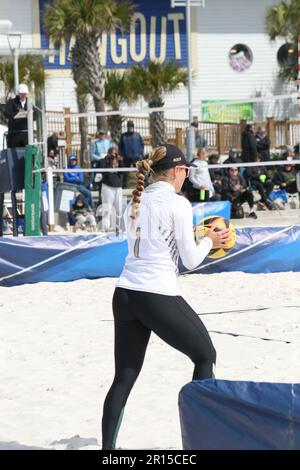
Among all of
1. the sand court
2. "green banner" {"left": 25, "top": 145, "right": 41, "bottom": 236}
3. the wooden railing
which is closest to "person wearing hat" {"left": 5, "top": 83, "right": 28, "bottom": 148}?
"green banner" {"left": 25, "top": 145, "right": 41, "bottom": 236}

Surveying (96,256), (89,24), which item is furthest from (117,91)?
(96,256)

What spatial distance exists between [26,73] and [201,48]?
28.2 ft

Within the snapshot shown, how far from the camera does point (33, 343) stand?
659 centimetres

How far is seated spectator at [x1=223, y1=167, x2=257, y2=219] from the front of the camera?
51.1ft

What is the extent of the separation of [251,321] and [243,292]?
1.42m

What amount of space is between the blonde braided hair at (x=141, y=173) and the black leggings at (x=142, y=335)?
1.14 feet

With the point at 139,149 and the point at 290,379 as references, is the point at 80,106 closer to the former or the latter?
the point at 139,149

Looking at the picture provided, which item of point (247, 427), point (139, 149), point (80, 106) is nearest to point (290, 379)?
point (247, 427)

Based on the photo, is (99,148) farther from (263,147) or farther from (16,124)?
(16,124)

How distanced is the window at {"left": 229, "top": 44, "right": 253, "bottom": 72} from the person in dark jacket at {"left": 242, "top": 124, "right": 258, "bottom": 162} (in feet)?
52.4

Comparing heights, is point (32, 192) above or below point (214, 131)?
below

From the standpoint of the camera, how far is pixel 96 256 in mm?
9555

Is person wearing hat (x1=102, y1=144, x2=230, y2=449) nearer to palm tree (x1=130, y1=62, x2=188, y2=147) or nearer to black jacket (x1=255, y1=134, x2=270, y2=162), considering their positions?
black jacket (x1=255, y1=134, x2=270, y2=162)

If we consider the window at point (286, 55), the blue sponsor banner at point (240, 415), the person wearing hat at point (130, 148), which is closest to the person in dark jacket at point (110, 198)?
the person wearing hat at point (130, 148)
